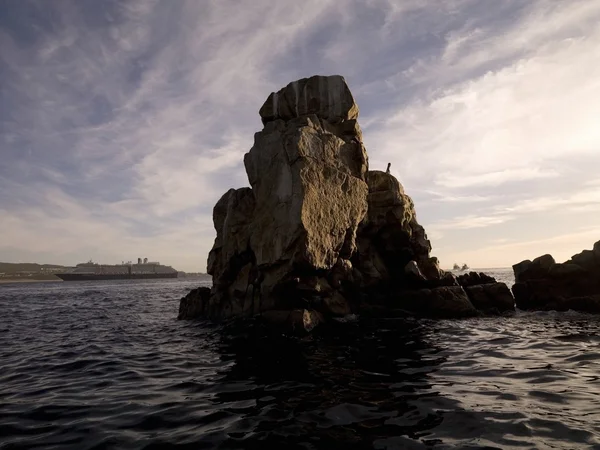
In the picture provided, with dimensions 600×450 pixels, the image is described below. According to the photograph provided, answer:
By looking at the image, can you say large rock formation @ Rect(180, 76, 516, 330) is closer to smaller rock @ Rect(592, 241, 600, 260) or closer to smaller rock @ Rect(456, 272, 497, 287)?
smaller rock @ Rect(456, 272, 497, 287)

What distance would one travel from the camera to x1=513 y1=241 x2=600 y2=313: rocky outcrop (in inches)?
1003

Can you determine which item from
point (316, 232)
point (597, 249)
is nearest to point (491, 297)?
point (597, 249)

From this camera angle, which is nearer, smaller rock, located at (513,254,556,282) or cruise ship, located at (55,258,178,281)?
smaller rock, located at (513,254,556,282)

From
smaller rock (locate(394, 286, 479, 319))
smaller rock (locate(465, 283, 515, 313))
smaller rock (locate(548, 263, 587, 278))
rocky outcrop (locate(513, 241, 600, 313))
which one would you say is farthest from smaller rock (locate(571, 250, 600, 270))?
smaller rock (locate(394, 286, 479, 319))

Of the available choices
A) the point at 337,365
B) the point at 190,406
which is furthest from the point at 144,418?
the point at 337,365

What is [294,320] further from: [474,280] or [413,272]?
[474,280]

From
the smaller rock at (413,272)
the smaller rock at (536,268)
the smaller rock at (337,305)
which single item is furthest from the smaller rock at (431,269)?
the smaller rock at (536,268)

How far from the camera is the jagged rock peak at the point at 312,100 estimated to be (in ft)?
87.7

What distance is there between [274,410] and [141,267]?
202 metres

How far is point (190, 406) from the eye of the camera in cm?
901

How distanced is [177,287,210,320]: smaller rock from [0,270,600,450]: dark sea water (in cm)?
847

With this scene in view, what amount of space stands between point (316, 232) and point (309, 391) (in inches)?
487

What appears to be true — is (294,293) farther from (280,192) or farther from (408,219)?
(408,219)

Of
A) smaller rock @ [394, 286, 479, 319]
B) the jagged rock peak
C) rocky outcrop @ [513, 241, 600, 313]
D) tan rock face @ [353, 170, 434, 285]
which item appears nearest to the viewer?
smaller rock @ [394, 286, 479, 319]
